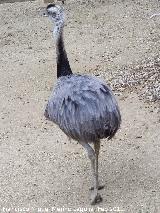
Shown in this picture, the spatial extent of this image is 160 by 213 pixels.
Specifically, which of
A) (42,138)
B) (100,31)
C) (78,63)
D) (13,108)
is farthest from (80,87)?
(100,31)

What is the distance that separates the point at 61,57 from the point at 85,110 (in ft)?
3.02

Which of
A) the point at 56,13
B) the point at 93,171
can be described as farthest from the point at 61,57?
the point at 93,171

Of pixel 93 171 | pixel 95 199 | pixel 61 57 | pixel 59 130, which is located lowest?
pixel 59 130

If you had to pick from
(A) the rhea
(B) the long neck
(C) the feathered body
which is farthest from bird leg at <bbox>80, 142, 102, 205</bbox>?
(B) the long neck

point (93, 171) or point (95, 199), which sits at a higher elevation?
point (93, 171)

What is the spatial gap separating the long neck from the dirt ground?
2.83 ft

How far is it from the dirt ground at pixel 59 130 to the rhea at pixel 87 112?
1.08ft

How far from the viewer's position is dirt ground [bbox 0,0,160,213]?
523 centimetres

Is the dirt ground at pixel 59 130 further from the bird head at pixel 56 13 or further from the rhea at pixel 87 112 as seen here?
the bird head at pixel 56 13

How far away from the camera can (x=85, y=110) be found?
4.93m

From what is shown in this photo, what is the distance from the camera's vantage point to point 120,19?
32.5 ft

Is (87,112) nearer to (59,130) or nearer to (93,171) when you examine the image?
(93,171)

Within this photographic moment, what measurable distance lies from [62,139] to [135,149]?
84 centimetres

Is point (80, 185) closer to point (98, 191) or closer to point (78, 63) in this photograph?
point (98, 191)
